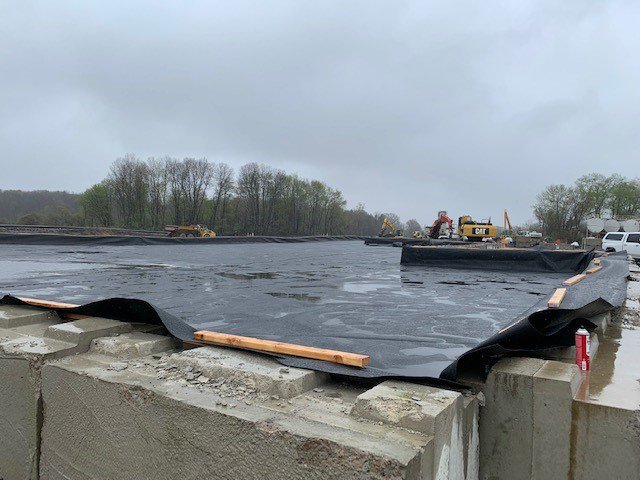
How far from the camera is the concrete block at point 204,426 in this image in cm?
148

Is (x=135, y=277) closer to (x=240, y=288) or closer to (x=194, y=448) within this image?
(x=240, y=288)

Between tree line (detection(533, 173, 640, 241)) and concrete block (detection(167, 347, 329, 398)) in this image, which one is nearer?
concrete block (detection(167, 347, 329, 398))

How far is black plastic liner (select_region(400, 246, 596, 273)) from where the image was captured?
911 centimetres

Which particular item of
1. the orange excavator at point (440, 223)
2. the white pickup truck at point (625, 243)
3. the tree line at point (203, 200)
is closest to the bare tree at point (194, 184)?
the tree line at point (203, 200)

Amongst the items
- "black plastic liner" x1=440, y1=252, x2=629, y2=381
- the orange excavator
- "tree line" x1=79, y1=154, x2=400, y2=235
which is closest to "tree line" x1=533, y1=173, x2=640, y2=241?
the orange excavator

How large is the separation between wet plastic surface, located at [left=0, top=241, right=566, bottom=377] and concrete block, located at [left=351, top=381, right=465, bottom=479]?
0.30 meters

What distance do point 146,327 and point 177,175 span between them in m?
→ 50.5

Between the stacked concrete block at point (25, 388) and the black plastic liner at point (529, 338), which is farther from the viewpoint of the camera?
the stacked concrete block at point (25, 388)

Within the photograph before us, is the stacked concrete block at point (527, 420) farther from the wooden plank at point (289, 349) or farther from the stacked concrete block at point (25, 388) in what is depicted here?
the stacked concrete block at point (25, 388)

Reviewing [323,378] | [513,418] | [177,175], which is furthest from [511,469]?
[177,175]

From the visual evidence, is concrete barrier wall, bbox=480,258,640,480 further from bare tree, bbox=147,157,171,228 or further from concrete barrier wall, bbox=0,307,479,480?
bare tree, bbox=147,157,171,228

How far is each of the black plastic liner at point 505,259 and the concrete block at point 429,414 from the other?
8.21 metres

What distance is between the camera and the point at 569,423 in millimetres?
1910

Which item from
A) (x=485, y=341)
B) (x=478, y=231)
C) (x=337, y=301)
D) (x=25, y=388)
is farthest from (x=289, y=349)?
(x=478, y=231)
